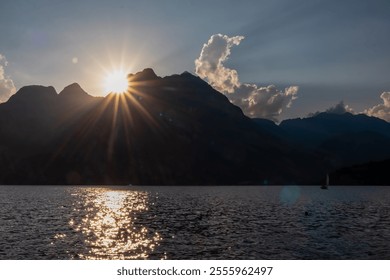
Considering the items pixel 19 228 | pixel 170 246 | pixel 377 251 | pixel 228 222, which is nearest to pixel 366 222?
pixel 228 222

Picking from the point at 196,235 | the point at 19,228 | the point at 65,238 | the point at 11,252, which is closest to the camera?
the point at 11,252

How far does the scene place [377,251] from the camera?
180 ft

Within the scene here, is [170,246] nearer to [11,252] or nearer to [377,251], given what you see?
[11,252]
